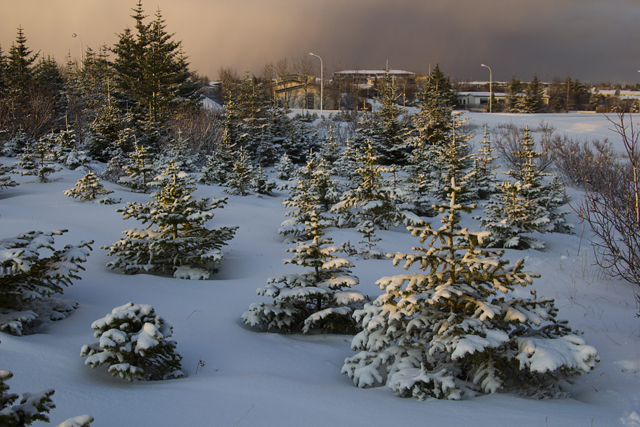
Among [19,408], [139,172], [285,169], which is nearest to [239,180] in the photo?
[139,172]

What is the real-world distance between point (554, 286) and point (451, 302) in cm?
392

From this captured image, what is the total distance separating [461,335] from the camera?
301 cm

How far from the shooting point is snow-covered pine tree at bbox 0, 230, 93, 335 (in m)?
3.73

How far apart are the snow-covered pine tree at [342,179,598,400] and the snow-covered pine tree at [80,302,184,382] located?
1.58m

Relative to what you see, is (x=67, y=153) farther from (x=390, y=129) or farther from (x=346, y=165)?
(x=390, y=129)

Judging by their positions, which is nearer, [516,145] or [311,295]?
[311,295]

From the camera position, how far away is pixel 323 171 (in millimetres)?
12219

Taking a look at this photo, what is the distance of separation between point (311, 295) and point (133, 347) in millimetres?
2075

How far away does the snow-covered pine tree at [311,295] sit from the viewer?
462 centimetres

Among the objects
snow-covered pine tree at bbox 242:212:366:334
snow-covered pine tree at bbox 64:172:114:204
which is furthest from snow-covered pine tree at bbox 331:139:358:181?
snow-covered pine tree at bbox 242:212:366:334

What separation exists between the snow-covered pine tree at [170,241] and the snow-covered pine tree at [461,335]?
151 inches

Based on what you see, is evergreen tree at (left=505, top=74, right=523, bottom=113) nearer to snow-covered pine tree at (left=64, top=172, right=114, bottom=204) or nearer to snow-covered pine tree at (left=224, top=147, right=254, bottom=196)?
snow-covered pine tree at (left=224, top=147, right=254, bottom=196)

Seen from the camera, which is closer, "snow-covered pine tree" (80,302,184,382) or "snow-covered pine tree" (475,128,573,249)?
"snow-covered pine tree" (80,302,184,382)

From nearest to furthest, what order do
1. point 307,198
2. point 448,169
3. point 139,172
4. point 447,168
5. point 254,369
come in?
point 254,369
point 307,198
point 139,172
point 448,169
point 447,168
